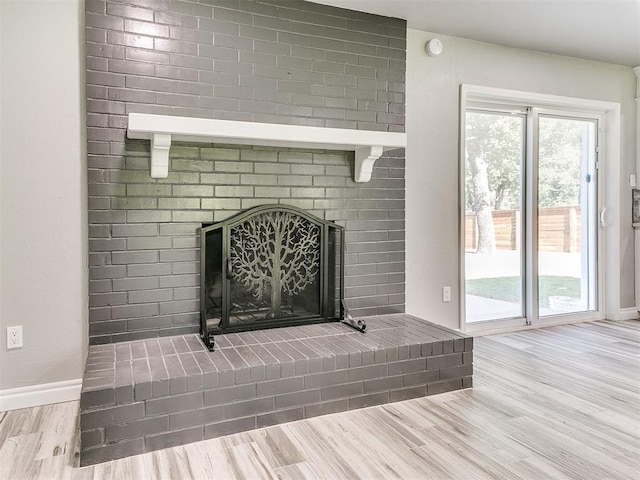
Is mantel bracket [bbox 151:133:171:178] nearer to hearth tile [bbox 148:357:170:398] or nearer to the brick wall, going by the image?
the brick wall

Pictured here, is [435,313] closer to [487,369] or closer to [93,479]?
[487,369]

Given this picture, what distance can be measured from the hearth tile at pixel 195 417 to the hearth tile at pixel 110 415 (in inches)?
5.4

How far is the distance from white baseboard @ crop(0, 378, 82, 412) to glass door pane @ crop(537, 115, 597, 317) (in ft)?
11.6

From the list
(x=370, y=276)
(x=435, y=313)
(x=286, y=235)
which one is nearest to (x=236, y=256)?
(x=286, y=235)

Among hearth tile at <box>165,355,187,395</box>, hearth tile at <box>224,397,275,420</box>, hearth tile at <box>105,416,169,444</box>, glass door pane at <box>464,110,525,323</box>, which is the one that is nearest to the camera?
hearth tile at <box>105,416,169,444</box>

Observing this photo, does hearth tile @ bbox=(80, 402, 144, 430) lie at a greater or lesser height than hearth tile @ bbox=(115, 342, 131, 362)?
lesser

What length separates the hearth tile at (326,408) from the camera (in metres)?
2.28

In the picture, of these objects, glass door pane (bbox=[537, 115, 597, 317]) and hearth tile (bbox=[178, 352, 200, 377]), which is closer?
hearth tile (bbox=[178, 352, 200, 377])

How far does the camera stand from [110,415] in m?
1.89

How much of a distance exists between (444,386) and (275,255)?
1.19 meters

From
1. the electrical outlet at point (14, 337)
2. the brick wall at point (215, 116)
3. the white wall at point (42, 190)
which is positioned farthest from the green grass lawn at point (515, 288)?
the electrical outlet at point (14, 337)

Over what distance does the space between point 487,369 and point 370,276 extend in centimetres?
92

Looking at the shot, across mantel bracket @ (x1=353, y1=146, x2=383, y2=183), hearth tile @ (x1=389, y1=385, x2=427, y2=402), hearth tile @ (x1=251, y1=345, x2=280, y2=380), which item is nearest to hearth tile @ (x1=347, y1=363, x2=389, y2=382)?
hearth tile @ (x1=389, y1=385, x2=427, y2=402)

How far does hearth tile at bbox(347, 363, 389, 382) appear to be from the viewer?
7.77ft
